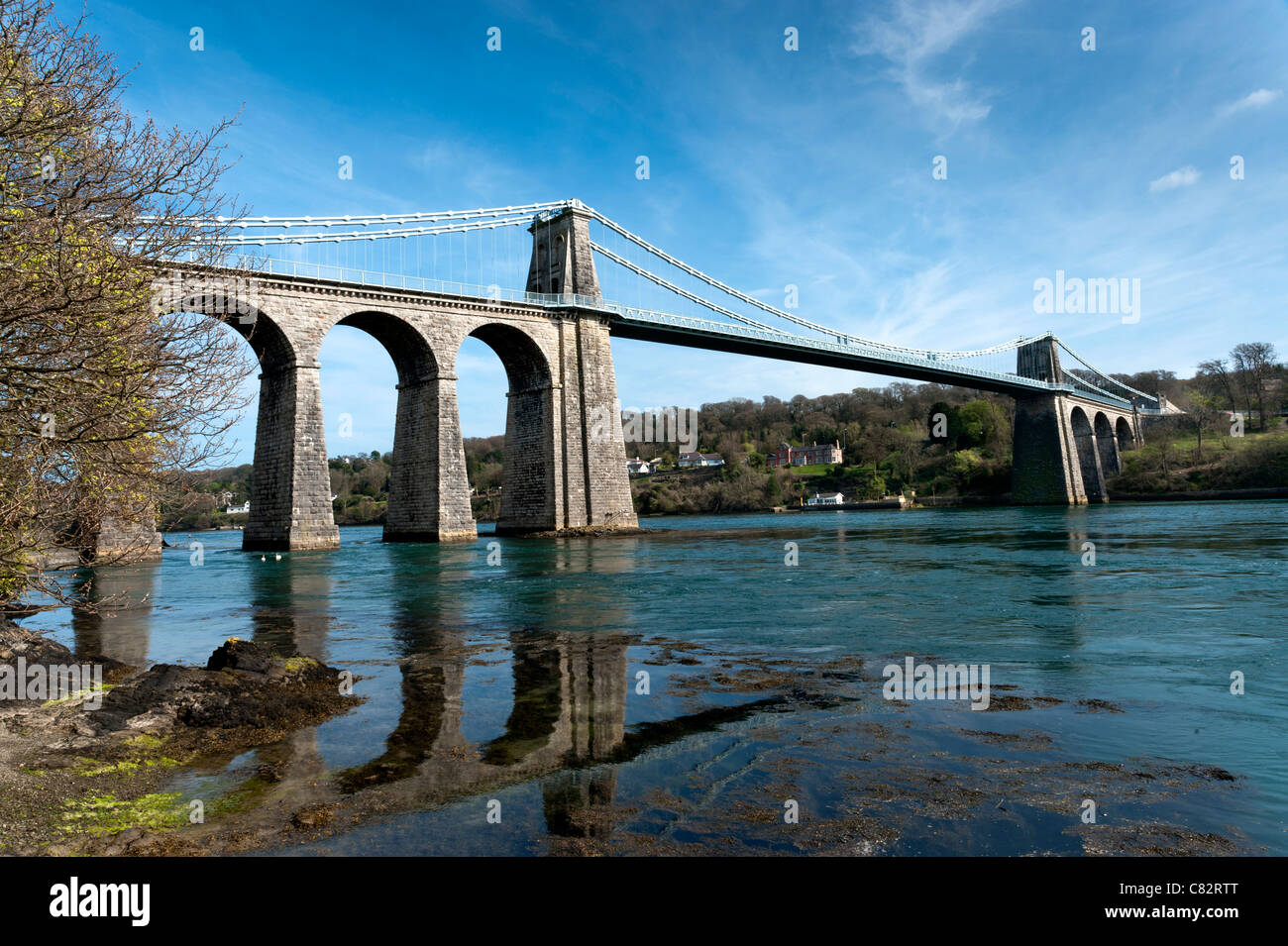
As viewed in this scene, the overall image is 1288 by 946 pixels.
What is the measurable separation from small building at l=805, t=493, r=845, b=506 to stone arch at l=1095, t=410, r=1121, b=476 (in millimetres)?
26465

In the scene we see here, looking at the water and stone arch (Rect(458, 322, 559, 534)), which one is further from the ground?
stone arch (Rect(458, 322, 559, 534))

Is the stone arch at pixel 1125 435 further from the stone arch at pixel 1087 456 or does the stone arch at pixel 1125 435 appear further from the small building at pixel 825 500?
the small building at pixel 825 500

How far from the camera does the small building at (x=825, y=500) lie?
79.6 metres

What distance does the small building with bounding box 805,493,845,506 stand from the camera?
79575 mm

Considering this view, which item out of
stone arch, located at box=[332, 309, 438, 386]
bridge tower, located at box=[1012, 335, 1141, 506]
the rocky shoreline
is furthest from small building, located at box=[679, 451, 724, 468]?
the rocky shoreline

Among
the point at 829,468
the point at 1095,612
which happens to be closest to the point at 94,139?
the point at 1095,612

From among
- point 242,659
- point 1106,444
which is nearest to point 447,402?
point 242,659

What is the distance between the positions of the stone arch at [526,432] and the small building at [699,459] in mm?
55683

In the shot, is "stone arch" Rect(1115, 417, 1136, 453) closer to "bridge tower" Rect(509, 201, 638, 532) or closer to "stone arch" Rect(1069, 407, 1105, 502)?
"stone arch" Rect(1069, 407, 1105, 502)

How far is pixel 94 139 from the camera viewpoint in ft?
19.6

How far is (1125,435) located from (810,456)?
36484 mm

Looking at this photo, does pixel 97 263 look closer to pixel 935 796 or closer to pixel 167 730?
pixel 167 730

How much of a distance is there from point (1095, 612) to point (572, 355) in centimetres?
3205
